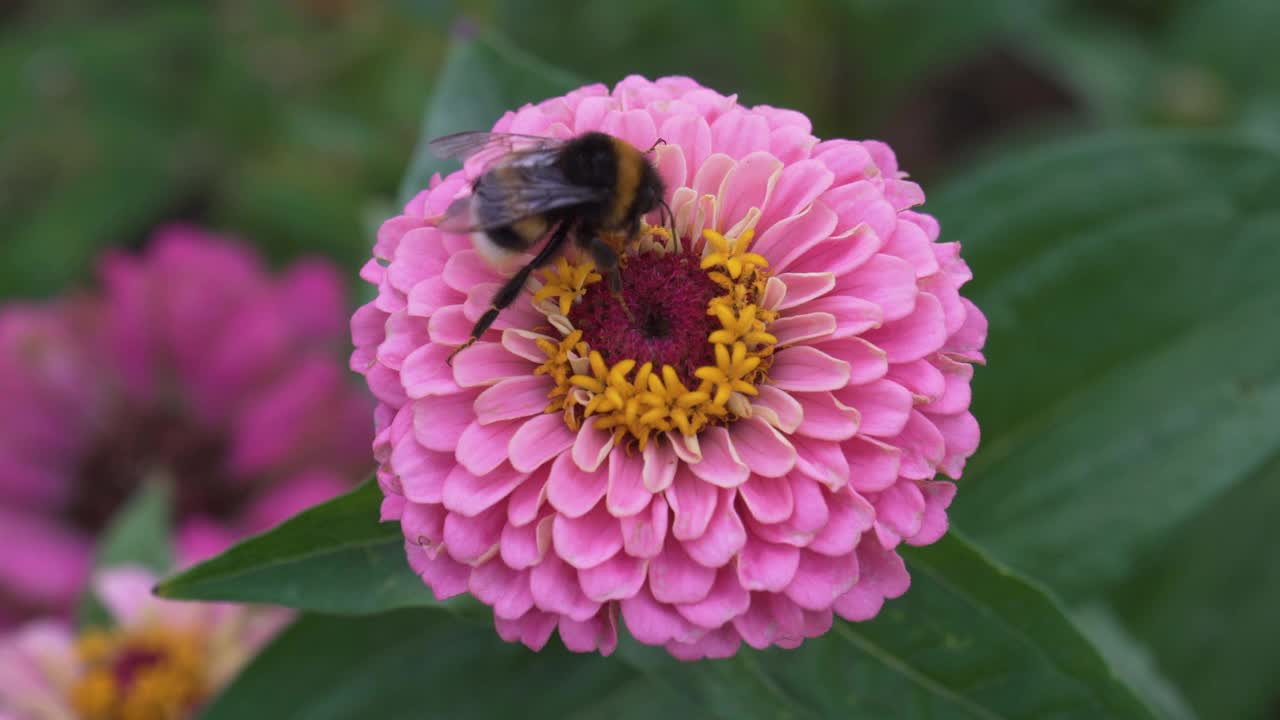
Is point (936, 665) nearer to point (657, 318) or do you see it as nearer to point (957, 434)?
point (957, 434)

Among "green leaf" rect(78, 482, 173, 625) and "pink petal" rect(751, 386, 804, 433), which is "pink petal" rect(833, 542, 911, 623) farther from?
Answer: "green leaf" rect(78, 482, 173, 625)

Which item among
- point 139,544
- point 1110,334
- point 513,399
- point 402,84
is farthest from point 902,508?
point 402,84

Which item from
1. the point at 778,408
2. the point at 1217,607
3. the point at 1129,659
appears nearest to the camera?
the point at 778,408

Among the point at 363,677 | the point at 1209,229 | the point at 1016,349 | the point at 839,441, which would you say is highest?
the point at 839,441

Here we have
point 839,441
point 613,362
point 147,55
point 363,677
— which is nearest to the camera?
point 839,441

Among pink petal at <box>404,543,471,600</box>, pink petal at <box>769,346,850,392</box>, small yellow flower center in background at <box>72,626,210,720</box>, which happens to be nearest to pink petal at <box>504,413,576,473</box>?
pink petal at <box>404,543,471,600</box>

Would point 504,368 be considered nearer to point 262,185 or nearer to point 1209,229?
point 1209,229

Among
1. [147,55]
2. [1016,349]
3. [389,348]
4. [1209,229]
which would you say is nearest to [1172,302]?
[1209,229]
